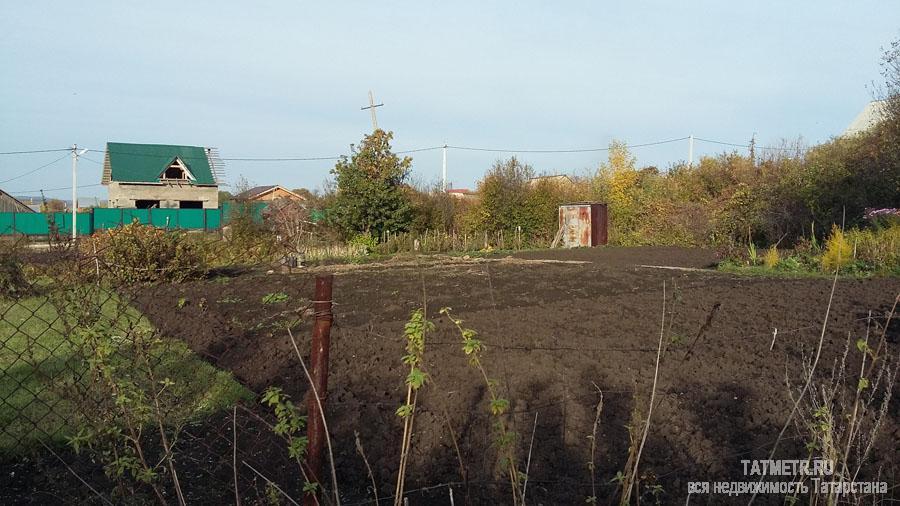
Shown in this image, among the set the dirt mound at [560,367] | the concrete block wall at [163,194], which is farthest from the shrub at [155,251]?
the concrete block wall at [163,194]

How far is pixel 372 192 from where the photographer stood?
23328 millimetres

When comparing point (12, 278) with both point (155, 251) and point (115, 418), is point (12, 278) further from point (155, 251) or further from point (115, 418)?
point (155, 251)

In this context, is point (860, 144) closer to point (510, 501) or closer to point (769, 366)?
point (769, 366)

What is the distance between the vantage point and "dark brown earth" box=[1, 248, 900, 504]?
3805 mm

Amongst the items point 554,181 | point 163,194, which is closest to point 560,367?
point 554,181

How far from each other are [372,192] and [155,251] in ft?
36.7

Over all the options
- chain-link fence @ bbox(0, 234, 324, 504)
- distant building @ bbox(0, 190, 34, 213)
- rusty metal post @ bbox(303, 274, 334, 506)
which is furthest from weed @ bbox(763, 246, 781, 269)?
distant building @ bbox(0, 190, 34, 213)

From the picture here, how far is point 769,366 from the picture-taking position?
554cm

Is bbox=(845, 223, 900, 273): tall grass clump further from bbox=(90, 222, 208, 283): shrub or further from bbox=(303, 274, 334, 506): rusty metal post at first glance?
bbox=(303, 274, 334, 506): rusty metal post

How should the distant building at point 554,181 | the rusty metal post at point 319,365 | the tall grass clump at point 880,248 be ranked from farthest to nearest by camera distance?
the distant building at point 554,181, the tall grass clump at point 880,248, the rusty metal post at point 319,365

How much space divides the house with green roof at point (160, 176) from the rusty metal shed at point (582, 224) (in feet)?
75.1

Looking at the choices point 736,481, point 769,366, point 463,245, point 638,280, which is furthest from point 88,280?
point 463,245

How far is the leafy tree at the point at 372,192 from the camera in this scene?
2333cm

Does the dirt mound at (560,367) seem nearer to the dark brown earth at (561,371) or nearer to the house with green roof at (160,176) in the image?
the dark brown earth at (561,371)
